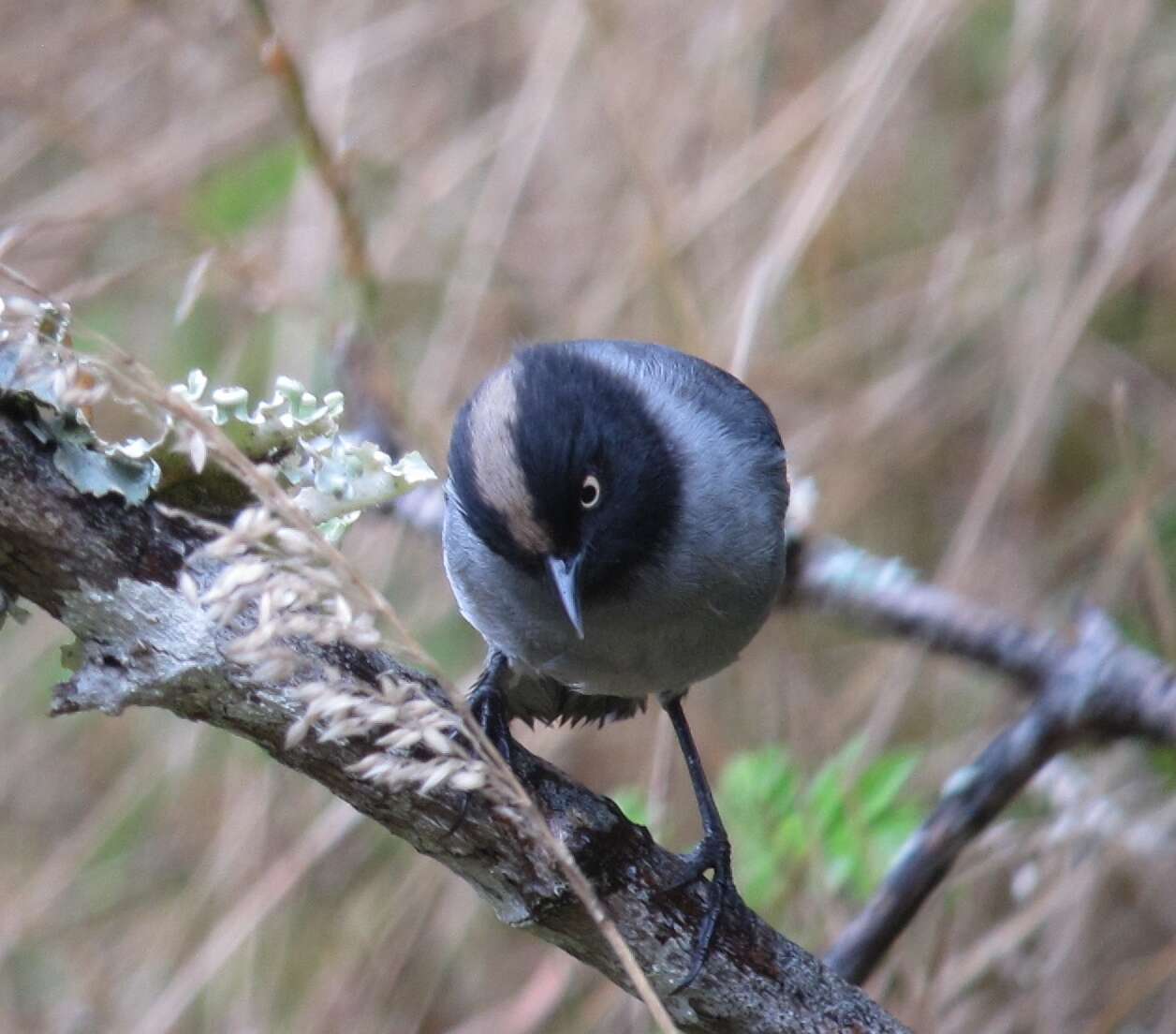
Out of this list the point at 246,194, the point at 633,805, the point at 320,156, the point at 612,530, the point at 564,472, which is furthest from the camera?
the point at 246,194

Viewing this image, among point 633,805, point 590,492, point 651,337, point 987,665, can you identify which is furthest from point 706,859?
point 651,337

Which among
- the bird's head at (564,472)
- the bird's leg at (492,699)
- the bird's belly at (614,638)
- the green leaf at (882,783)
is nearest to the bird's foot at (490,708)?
the bird's leg at (492,699)

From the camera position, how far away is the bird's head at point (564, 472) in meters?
1.92

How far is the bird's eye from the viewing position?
6.37ft

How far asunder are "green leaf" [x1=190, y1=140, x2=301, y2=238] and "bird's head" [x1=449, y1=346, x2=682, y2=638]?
1618 millimetres

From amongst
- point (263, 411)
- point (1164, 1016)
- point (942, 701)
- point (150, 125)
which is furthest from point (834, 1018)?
point (150, 125)

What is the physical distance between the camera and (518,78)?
4121 millimetres

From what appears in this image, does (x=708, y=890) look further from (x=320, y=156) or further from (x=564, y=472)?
(x=320, y=156)

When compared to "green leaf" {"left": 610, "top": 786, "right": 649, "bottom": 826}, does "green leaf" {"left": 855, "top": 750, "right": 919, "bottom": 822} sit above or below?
above

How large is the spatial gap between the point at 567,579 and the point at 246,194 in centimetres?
195

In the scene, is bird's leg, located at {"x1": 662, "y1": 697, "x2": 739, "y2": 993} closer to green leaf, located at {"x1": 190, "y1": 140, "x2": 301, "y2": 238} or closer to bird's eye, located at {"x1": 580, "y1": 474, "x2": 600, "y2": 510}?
bird's eye, located at {"x1": 580, "y1": 474, "x2": 600, "y2": 510}

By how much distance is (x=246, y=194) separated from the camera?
11.4 ft

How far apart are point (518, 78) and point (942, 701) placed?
2.15 meters

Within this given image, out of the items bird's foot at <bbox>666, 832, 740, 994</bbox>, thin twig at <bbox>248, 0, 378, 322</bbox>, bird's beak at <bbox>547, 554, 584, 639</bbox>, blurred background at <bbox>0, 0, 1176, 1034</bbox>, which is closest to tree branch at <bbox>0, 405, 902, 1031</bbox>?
bird's foot at <bbox>666, 832, 740, 994</bbox>
